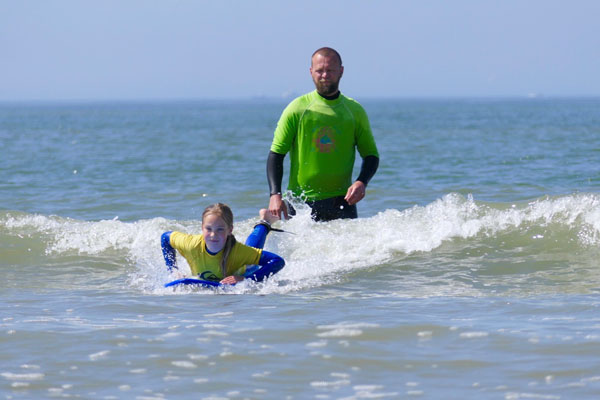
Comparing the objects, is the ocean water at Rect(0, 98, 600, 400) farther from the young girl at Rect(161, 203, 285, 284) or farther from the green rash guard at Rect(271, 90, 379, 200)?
the green rash guard at Rect(271, 90, 379, 200)

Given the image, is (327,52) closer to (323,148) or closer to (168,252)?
(323,148)

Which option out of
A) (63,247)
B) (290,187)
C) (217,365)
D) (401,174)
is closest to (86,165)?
(401,174)

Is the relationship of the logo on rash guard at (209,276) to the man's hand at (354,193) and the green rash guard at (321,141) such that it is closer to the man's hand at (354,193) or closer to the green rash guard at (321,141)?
the green rash guard at (321,141)

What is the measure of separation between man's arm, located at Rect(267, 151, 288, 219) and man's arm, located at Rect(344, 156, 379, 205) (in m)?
0.55

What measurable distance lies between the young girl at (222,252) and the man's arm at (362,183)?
2.21 feet

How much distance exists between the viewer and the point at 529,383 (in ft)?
15.0

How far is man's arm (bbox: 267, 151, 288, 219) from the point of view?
6.97m

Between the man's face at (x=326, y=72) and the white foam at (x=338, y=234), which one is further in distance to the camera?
the white foam at (x=338, y=234)

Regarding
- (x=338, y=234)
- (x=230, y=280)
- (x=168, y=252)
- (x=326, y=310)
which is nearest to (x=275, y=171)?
(x=230, y=280)

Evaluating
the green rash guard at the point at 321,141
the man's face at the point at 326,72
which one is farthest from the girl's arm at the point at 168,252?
the man's face at the point at 326,72

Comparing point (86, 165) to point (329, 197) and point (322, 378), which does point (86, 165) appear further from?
point (322, 378)

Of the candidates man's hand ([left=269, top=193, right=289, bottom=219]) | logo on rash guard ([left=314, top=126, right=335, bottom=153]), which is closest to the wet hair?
logo on rash guard ([left=314, top=126, right=335, bottom=153])

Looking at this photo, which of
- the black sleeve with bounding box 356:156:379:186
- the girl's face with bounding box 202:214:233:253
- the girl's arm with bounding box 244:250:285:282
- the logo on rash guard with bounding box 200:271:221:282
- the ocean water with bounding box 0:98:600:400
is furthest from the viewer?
the black sleeve with bounding box 356:156:379:186

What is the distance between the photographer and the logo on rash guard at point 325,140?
23.6 ft
